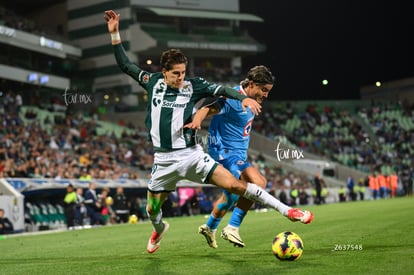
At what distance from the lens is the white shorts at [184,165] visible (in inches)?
364

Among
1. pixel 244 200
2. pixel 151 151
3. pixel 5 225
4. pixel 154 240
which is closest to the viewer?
pixel 154 240

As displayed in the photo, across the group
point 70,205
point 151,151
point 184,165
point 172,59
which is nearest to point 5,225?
point 70,205

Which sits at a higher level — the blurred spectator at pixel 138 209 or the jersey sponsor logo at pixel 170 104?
the jersey sponsor logo at pixel 170 104

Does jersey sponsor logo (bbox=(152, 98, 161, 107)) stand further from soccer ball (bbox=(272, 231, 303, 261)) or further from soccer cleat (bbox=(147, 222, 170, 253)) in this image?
soccer ball (bbox=(272, 231, 303, 261))

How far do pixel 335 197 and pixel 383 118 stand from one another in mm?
16925

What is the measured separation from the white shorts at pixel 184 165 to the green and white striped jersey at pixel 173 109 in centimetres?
9

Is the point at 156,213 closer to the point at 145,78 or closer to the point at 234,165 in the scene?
the point at 234,165

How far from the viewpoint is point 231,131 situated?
1073cm

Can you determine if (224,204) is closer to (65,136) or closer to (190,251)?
(190,251)

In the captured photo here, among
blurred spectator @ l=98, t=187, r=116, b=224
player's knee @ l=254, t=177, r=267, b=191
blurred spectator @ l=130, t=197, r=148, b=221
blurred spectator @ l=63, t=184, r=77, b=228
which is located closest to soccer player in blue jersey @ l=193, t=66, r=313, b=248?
player's knee @ l=254, t=177, r=267, b=191

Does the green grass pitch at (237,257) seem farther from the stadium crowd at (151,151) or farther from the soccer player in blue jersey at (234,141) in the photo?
the stadium crowd at (151,151)

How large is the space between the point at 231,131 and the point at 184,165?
165cm

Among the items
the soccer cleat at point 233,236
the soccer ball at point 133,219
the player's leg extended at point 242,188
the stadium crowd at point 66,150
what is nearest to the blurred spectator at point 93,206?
the soccer ball at point 133,219

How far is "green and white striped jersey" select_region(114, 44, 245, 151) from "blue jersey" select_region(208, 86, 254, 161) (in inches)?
45.2
